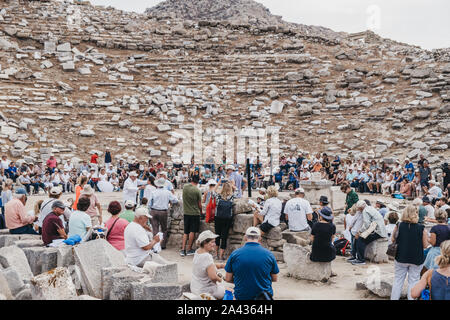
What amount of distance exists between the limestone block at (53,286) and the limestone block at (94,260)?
668 mm

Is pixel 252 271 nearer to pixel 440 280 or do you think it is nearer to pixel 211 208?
Result: pixel 440 280

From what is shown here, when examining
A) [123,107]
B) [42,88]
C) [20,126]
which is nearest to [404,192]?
[123,107]

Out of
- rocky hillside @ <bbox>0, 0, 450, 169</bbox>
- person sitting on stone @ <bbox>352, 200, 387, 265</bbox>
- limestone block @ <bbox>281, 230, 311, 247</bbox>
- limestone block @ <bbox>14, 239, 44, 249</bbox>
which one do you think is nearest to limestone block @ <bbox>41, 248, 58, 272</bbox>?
limestone block @ <bbox>14, 239, 44, 249</bbox>

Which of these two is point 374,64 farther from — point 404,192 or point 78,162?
point 78,162

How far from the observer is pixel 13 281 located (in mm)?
5695

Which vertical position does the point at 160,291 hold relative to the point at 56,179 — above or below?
below

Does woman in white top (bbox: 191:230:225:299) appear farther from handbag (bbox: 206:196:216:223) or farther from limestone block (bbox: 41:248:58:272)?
handbag (bbox: 206:196:216:223)

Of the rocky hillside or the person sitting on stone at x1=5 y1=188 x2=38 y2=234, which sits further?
the rocky hillside

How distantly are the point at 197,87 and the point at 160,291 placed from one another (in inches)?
895

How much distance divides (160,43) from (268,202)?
2363cm

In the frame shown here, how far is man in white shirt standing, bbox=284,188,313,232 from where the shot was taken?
31.7 ft

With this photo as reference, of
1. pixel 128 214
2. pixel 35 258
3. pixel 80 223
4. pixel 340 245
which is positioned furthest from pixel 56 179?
pixel 340 245

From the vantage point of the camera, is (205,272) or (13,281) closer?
(205,272)

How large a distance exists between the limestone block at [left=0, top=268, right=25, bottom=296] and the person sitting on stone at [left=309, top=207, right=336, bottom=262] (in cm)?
456
